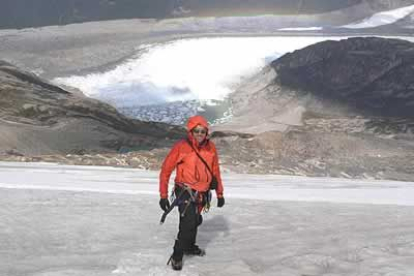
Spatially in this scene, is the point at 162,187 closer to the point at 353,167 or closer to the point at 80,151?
the point at 353,167

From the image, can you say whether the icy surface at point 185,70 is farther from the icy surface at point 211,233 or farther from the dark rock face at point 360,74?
the icy surface at point 211,233

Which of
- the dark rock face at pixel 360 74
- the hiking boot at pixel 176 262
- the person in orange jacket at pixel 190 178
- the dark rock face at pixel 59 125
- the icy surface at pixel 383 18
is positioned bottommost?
the hiking boot at pixel 176 262

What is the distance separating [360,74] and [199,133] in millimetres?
44715

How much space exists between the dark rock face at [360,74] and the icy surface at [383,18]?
28.8 m

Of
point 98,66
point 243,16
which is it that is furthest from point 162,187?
point 243,16

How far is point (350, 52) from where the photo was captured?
49.8 meters

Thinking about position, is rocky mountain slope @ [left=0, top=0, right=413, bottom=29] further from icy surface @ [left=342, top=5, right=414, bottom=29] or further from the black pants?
the black pants

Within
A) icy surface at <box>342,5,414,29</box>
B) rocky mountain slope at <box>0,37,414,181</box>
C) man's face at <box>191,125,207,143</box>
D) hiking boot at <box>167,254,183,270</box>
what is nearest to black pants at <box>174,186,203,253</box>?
hiking boot at <box>167,254,183,270</box>

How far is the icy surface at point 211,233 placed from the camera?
5.40 m

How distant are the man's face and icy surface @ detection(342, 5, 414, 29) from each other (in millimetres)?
76001

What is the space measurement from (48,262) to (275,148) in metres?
18.9

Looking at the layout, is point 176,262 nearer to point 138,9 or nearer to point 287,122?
point 287,122

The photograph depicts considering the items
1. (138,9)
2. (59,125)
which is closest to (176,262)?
(59,125)

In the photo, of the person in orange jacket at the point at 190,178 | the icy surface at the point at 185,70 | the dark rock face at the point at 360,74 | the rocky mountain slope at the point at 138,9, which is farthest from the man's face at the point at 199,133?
the rocky mountain slope at the point at 138,9
